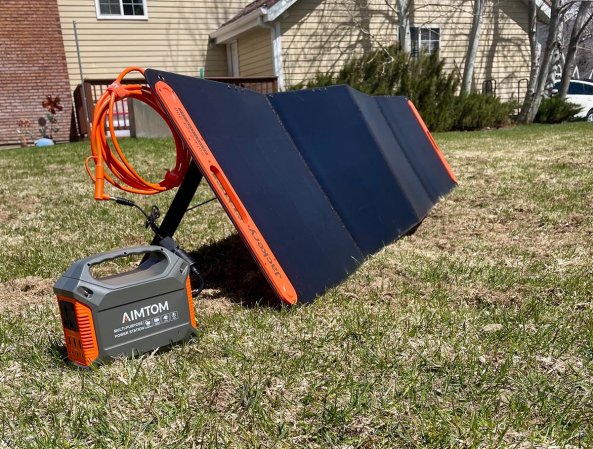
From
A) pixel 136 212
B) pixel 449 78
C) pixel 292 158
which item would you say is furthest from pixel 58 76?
pixel 292 158

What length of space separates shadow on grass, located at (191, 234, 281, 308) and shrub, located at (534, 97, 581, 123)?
16.2 metres

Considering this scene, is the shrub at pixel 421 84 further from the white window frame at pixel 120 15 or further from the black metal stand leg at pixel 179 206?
the black metal stand leg at pixel 179 206

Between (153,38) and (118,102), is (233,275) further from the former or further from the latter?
(153,38)

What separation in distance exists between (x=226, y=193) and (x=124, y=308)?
0.78 metres

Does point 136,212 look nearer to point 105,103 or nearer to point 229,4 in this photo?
point 105,103

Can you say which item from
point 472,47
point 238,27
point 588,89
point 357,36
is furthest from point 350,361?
point 588,89

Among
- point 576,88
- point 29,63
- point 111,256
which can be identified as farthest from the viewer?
point 576,88

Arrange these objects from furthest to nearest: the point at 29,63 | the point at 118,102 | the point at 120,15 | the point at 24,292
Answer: the point at 120,15 < the point at 29,63 < the point at 118,102 < the point at 24,292

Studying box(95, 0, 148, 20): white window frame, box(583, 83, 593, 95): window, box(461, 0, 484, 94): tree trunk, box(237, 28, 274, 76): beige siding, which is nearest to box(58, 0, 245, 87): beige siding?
box(95, 0, 148, 20): white window frame

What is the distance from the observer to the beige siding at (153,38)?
52.7ft

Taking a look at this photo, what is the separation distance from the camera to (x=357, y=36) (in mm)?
17250

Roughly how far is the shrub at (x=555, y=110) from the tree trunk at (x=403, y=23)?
498 centimetres

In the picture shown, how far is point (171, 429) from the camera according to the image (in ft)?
5.97

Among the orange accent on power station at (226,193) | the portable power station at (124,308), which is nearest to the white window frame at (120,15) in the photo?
the orange accent on power station at (226,193)
